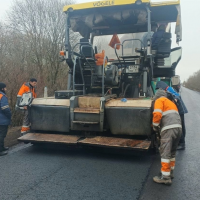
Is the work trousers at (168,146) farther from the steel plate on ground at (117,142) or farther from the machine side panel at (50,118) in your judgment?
the machine side panel at (50,118)

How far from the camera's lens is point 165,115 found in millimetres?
3715

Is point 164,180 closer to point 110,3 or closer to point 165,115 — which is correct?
point 165,115

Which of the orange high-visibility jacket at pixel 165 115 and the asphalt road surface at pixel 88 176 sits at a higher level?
the orange high-visibility jacket at pixel 165 115

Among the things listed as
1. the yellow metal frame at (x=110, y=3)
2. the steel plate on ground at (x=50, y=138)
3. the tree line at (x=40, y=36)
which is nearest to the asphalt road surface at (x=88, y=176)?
the steel plate on ground at (x=50, y=138)

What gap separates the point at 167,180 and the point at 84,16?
12.8ft

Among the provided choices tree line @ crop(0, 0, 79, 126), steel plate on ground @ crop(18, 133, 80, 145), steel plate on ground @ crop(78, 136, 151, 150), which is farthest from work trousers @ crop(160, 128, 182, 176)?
tree line @ crop(0, 0, 79, 126)

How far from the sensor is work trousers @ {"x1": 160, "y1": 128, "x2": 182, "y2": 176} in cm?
353

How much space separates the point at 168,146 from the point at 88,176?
121cm

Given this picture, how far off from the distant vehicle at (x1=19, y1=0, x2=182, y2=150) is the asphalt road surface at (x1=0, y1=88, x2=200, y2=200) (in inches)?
12.7

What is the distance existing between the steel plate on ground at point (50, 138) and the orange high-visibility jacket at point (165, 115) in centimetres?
153

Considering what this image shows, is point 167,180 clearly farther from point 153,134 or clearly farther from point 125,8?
point 125,8

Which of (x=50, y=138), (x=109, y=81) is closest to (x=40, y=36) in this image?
(x=109, y=81)

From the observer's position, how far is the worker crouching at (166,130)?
354 centimetres

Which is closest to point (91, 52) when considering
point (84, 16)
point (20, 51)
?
point (84, 16)
